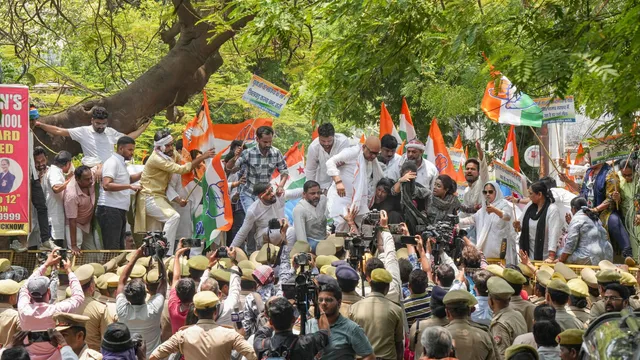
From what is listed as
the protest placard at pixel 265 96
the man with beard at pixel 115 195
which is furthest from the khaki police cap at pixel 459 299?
the protest placard at pixel 265 96

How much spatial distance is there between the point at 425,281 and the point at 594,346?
3.61 meters

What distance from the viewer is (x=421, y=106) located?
2567cm

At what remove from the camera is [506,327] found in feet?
27.7

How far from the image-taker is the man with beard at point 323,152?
13.7m

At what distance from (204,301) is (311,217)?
5027 mm

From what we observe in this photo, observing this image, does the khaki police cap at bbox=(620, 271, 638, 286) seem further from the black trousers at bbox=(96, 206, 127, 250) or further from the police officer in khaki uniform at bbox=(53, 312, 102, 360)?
the black trousers at bbox=(96, 206, 127, 250)

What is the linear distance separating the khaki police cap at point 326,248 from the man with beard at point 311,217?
1.03 metres

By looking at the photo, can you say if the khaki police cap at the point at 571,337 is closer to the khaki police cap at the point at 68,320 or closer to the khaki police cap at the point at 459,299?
the khaki police cap at the point at 459,299

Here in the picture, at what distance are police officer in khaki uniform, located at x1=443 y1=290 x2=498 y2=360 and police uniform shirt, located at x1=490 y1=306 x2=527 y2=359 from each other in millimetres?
466

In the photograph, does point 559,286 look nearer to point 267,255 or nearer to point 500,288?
point 500,288

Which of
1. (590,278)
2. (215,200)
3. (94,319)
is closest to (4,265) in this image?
(94,319)

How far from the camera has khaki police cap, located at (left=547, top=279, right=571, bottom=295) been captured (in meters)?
8.79

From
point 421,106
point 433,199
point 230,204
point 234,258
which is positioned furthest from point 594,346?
point 421,106

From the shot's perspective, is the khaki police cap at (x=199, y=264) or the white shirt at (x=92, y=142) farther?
the white shirt at (x=92, y=142)
